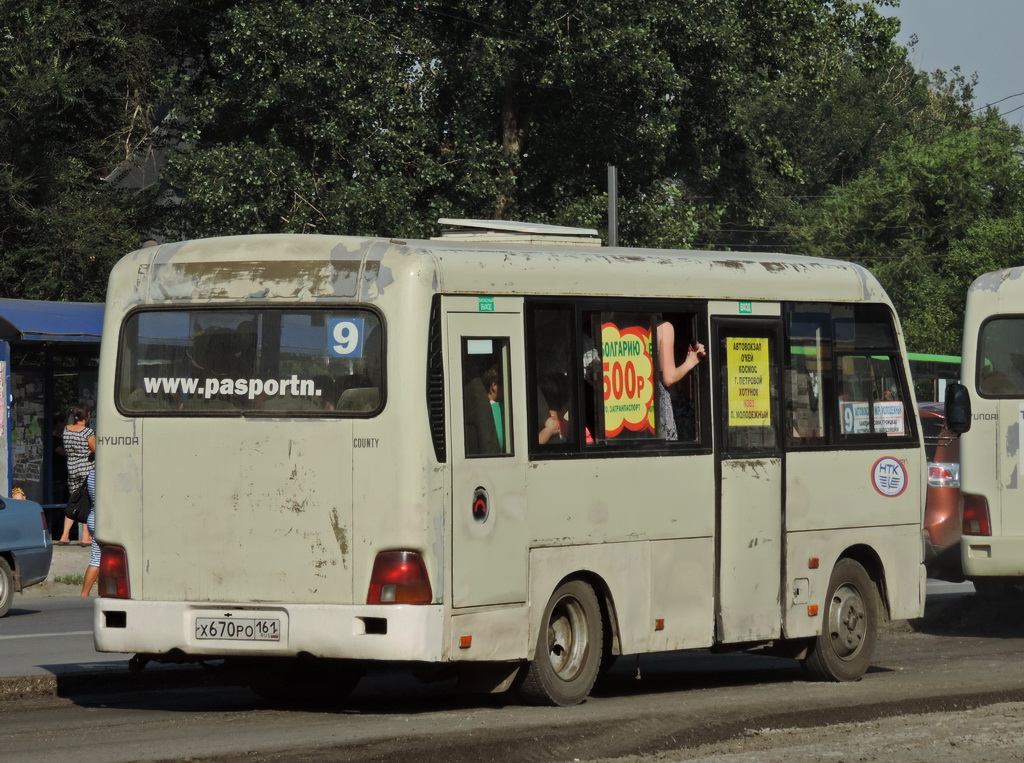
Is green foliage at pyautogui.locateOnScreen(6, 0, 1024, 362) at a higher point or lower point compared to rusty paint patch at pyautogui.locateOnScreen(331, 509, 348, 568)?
higher

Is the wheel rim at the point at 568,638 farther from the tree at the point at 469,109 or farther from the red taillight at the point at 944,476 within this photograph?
the tree at the point at 469,109

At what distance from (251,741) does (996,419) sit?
8.54 m

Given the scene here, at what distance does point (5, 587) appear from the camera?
16.9m

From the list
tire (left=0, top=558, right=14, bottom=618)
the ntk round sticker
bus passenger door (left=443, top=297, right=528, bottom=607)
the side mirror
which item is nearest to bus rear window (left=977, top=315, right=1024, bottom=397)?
the side mirror

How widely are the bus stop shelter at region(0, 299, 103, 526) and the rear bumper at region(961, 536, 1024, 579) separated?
11843 mm

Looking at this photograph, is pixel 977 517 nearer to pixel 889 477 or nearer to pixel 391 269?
pixel 889 477

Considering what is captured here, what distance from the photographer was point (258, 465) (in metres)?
9.28

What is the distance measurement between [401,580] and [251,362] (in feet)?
4.79

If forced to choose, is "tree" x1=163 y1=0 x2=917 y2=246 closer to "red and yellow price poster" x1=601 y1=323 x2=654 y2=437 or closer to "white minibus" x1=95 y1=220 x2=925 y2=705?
"white minibus" x1=95 y1=220 x2=925 y2=705

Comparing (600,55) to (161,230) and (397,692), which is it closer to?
(161,230)

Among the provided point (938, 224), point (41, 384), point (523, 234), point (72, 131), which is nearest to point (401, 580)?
point (523, 234)

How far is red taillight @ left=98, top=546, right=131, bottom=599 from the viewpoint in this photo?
958 cm

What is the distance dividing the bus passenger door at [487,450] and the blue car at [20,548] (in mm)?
8584

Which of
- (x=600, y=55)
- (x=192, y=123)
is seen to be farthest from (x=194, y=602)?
(x=192, y=123)
